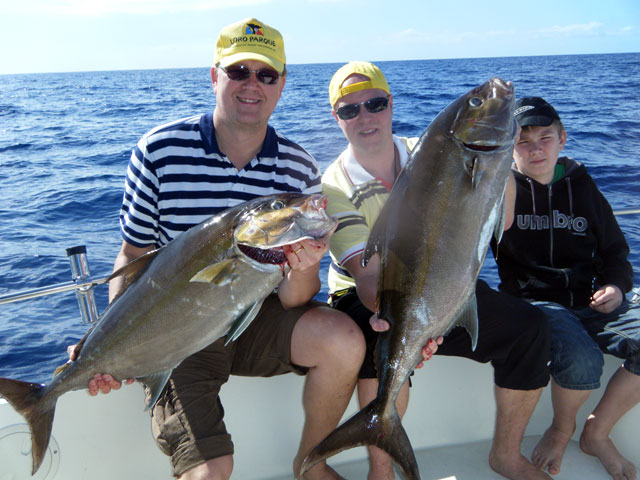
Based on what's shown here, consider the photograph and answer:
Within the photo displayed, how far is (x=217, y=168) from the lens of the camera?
278 cm

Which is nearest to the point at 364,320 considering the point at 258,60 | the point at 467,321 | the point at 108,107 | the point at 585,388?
the point at 467,321

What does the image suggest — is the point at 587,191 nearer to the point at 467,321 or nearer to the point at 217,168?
the point at 467,321

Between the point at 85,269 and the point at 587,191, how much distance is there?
2951mm

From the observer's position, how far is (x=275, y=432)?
2.98 metres

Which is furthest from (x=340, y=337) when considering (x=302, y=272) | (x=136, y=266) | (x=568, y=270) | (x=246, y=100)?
(x=568, y=270)

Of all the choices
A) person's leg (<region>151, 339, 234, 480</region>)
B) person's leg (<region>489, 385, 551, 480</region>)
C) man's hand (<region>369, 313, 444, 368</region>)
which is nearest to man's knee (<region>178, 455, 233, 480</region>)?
person's leg (<region>151, 339, 234, 480</region>)

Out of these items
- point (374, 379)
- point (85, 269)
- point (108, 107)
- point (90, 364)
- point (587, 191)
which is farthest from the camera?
point (108, 107)

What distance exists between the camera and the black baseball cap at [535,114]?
3088mm

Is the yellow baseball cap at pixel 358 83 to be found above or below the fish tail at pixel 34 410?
above

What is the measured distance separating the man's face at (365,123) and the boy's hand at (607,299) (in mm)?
1478

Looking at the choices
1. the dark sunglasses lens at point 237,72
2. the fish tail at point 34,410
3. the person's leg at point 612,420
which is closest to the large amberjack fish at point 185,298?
the fish tail at point 34,410

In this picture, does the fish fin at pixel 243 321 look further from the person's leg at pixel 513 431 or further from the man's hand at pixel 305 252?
the person's leg at pixel 513 431

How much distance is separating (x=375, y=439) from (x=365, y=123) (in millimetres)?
1701

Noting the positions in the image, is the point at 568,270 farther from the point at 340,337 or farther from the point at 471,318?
the point at 340,337
